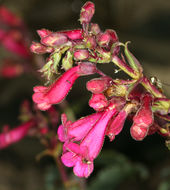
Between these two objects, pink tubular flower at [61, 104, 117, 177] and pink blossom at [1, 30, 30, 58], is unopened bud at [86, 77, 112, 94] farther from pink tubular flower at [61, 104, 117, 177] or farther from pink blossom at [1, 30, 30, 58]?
pink blossom at [1, 30, 30, 58]

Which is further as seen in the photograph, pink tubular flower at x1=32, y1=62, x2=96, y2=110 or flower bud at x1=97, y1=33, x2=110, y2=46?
pink tubular flower at x1=32, y1=62, x2=96, y2=110

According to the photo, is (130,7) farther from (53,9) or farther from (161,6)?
(53,9)

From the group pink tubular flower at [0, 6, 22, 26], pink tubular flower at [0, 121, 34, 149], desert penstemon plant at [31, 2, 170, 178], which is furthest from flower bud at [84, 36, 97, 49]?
pink tubular flower at [0, 6, 22, 26]

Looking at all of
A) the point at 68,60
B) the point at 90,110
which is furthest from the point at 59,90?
the point at 90,110

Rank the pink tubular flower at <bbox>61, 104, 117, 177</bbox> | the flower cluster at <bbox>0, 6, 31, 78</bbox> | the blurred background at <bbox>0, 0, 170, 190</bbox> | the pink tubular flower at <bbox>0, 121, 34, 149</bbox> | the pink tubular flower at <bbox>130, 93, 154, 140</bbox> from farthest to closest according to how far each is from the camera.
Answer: the flower cluster at <bbox>0, 6, 31, 78</bbox> → the blurred background at <bbox>0, 0, 170, 190</bbox> → the pink tubular flower at <bbox>0, 121, 34, 149</bbox> → the pink tubular flower at <bbox>61, 104, 117, 177</bbox> → the pink tubular flower at <bbox>130, 93, 154, 140</bbox>

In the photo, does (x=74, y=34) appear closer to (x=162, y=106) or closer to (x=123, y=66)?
(x=123, y=66)

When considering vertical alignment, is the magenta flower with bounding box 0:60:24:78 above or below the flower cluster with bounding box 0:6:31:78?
below

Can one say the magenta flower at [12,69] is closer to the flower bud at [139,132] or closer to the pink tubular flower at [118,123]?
the pink tubular flower at [118,123]
